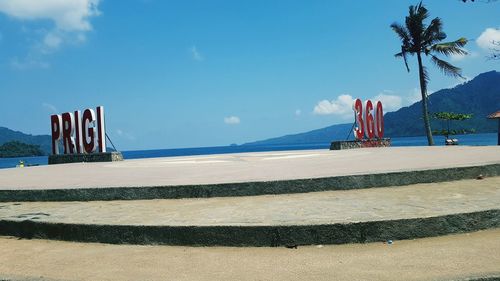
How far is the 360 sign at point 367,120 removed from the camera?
77.3 ft

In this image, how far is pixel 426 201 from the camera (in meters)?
6.34

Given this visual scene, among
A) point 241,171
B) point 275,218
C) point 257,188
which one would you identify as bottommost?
point 275,218

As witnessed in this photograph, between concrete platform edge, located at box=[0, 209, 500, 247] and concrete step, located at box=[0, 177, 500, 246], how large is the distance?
0.5 inches

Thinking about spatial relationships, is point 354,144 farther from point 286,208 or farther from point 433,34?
point 286,208

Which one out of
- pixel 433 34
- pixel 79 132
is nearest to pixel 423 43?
pixel 433 34

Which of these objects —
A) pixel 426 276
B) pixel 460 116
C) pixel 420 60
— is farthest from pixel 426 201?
pixel 460 116

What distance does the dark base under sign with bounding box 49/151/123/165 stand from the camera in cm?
2145

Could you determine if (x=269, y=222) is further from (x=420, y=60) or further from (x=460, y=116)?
(x=460, y=116)

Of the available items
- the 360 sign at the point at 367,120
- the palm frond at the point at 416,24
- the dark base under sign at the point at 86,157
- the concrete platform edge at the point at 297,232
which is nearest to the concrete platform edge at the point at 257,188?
the concrete platform edge at the point at 297,232

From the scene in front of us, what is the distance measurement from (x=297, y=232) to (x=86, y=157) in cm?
1878

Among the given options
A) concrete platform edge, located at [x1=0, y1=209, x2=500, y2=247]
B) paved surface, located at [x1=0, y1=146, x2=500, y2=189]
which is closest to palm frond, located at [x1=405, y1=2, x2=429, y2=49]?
paved surface, located at [x1=0, y1=146, x2=500, y2=189]

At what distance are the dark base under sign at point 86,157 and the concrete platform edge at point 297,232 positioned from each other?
53.8ft

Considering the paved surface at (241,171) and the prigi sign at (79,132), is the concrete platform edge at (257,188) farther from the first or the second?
the prigi sign at (79,132)

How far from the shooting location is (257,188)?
7.72m
